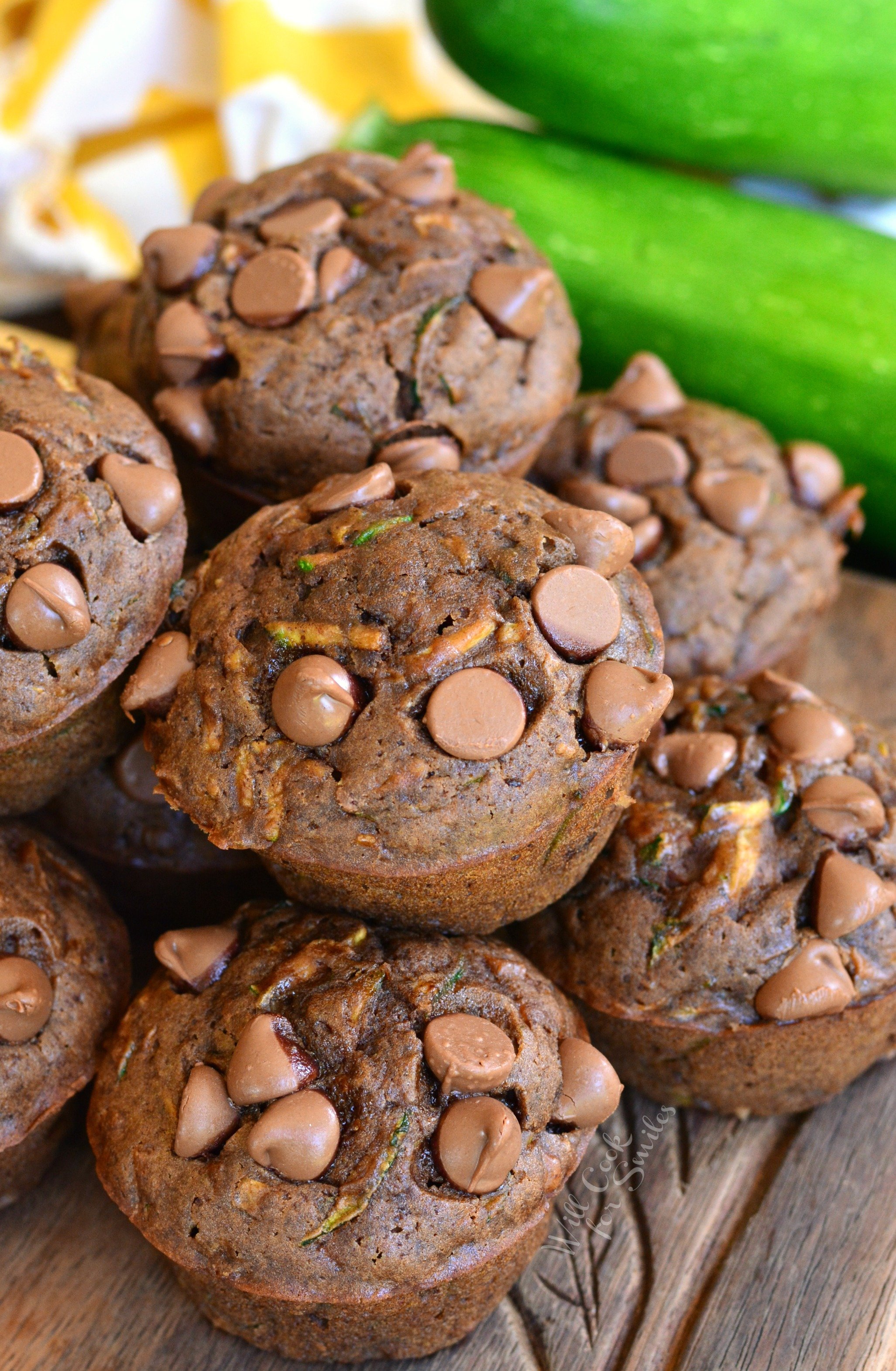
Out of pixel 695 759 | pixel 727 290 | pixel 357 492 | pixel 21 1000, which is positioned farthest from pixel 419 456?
pixel 727 290

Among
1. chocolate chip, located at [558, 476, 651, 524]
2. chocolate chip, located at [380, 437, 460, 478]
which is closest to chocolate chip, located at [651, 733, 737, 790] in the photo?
chocolate chip, located at [558, 476, 651, 524]

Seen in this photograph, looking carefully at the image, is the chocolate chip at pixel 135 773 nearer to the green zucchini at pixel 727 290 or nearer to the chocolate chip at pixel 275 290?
the chocolate chip at pixel 275 290

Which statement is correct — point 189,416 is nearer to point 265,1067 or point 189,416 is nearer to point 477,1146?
point 265,1067

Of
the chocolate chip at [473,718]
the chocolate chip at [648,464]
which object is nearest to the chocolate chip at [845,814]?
the chocolate chip at [473,718]

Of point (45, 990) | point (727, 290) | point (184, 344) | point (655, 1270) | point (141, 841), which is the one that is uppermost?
point (184, 344)

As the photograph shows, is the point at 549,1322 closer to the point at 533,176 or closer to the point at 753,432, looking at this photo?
Answer: the point at 753,432

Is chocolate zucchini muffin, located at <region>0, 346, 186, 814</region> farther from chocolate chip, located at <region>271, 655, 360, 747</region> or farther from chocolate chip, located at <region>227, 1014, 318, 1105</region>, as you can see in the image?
chocolate chip, located at <region>227, 1014, 318, 1105</region>
